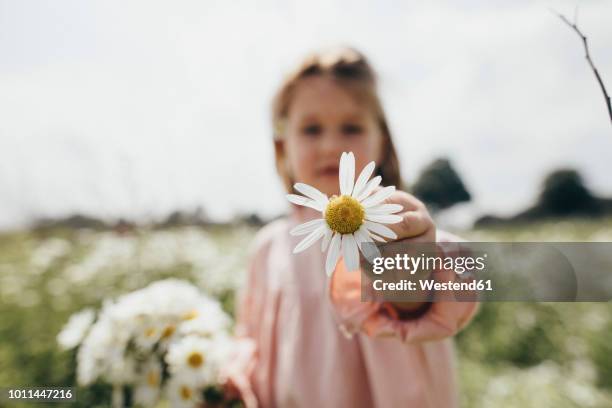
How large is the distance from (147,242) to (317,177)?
169cm

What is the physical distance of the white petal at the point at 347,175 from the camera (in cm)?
30

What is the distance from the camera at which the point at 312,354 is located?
2.73 feet

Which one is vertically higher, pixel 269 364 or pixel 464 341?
→ pixel 269 364

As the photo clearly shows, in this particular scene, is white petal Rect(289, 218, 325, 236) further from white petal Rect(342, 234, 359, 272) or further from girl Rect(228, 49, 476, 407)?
girl Rect(228, 49, 476, 407)

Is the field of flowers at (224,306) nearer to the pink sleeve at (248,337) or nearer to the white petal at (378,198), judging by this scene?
the pink sleeve at (248,337)

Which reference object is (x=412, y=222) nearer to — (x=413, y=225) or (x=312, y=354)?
(x=413, y=225)

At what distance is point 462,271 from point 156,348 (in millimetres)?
509

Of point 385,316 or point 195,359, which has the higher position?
point 385,316

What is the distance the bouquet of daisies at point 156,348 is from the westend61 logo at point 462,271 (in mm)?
389

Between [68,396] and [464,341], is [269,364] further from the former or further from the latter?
[464,341]

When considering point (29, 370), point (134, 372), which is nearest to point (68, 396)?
point (134, 372)

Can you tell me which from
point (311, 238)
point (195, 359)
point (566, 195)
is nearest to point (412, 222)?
point (311, 238)

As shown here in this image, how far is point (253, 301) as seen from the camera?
3.42ft

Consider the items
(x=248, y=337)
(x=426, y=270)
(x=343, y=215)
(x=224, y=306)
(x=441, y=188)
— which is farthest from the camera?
(x=224, y=306)
